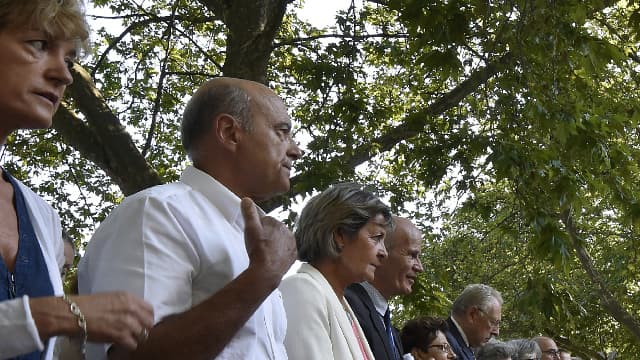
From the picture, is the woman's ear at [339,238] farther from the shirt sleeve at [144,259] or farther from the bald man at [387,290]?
the shirt sleeve at [144,259]

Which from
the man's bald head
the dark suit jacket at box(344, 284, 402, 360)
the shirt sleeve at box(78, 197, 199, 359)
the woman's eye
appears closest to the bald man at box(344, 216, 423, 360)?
the dark suit jacket at box(344, 284, 402, 360)

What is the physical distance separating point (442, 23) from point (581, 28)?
53.5 inches

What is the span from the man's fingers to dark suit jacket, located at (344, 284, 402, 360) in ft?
6.51

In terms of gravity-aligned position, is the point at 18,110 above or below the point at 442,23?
below

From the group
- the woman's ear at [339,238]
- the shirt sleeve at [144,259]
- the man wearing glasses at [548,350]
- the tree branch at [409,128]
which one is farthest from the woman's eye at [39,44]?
the man wearing glasses at [548,350]

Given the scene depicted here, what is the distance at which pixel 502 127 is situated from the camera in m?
9.55

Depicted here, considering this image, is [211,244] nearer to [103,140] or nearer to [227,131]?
[227,131]

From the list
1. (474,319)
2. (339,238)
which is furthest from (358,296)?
(474,319)

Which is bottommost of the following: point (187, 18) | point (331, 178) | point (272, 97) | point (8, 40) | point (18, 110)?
point (18, 110)

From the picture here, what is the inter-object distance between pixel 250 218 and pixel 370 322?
2.08 m

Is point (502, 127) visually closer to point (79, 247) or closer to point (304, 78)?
point (304, 78)

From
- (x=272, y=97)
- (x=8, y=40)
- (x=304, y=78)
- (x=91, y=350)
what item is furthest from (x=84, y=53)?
(x=304, y=78)

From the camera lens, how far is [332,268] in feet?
13.6

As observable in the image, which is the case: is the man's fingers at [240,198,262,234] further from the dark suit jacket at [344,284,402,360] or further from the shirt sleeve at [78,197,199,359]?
the dark suit jacket at [344,284,402,360]
